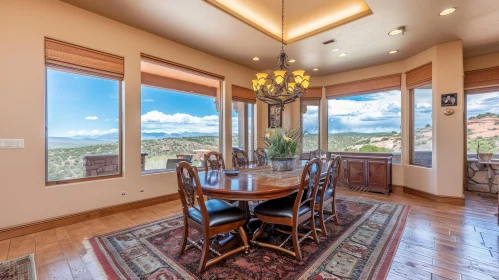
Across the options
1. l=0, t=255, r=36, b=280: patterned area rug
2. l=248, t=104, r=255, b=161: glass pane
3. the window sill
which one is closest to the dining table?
l=0, t=255, r=36, b=280: patterned area rug

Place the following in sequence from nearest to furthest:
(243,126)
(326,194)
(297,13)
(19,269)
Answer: (19,269), (326,194), (297,13), (243,126)

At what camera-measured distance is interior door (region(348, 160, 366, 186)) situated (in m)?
4.98

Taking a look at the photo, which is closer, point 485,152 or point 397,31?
point 397,31

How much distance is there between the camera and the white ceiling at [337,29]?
2.93 metres

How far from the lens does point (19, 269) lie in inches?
77.5

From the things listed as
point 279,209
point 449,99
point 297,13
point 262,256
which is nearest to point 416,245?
point 279,209

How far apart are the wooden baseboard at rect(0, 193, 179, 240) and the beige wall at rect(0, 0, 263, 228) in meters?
0.06

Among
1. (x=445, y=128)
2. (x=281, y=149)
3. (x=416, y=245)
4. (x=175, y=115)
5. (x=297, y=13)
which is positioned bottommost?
(x=416, y=245)

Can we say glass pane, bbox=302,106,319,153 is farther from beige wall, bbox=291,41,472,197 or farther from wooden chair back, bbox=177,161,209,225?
wooden chair back, bbox=177,161,209,225

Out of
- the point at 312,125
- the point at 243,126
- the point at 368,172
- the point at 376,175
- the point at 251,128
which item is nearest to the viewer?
the point at 376,175

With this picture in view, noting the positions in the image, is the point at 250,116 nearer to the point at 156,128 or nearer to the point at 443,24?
the point at 156,128

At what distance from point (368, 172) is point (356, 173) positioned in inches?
10.1

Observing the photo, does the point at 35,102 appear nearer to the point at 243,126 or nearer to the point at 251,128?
the point at 243,126

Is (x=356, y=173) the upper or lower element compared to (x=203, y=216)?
lower
